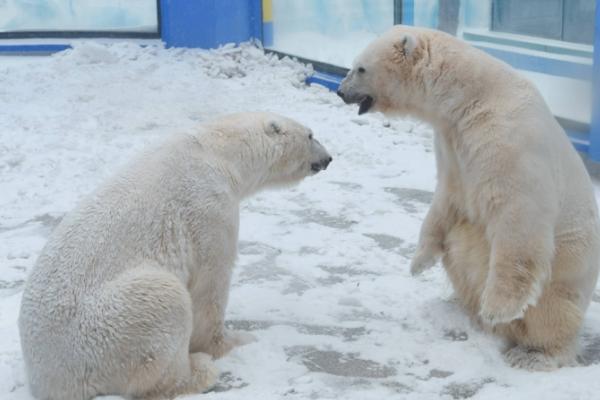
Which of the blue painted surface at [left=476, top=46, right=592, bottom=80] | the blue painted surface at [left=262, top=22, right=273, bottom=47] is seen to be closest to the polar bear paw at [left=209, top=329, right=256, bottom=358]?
the blue painted surface at [left=476, top=46, right=592, bottom=80]

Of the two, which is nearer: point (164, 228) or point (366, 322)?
point (164, 228)

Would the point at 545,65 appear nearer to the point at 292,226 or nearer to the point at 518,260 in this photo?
the point at 292,226

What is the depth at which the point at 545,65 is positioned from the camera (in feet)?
22.1

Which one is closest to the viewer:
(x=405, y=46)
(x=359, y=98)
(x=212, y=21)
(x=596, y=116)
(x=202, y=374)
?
(x=202, y=374)

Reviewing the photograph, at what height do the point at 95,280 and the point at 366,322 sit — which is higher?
the point at 95,280

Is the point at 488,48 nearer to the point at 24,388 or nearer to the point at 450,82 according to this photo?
the point at 450,82

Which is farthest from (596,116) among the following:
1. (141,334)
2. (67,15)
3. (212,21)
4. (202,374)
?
(67,15)

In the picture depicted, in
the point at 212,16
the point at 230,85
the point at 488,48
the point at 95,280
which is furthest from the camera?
the point at 212,16

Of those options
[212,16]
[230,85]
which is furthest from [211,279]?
[212,16]

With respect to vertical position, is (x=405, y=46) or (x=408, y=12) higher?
(x=405, y=46)

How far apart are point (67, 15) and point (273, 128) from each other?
26.2 ft

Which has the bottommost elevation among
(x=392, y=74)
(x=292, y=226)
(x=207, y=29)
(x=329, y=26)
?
(x=292, y=226)

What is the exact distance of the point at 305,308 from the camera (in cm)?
432

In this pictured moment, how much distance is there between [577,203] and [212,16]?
710cm
